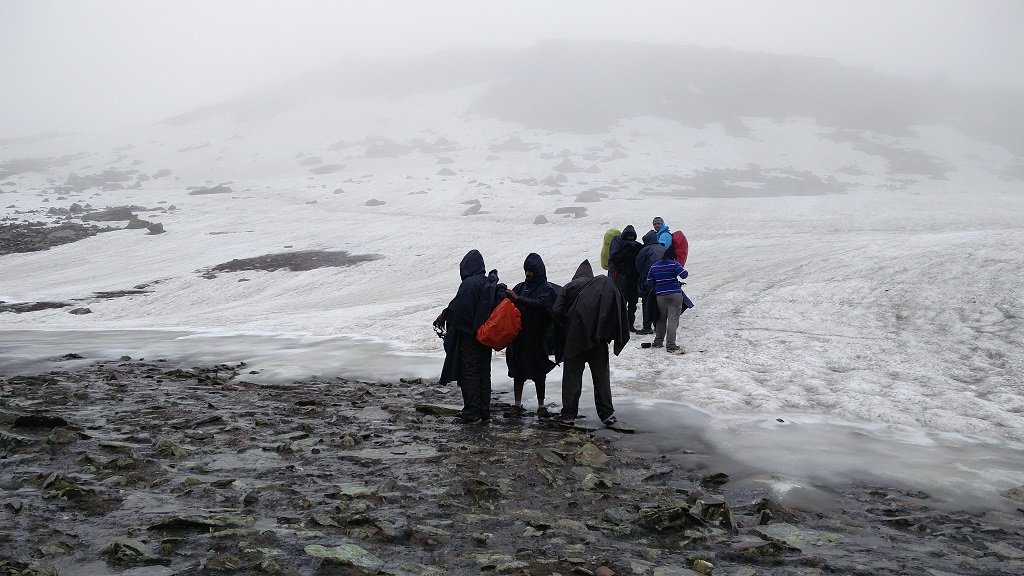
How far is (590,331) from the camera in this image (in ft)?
25.4

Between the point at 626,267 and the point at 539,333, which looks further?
the point at 626,267

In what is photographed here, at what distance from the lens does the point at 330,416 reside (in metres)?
7.88

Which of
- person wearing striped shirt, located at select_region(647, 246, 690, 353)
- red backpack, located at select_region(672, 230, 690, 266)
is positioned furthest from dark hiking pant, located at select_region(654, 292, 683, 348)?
red backpack, located at select_region(672, 230, 690, 266)

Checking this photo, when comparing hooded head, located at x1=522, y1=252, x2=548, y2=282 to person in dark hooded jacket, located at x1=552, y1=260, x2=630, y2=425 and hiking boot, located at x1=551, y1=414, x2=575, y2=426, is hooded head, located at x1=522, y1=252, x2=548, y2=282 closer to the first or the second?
person in dark hooded jacket, located at x1=552, y1=260, x2=630, y2=425

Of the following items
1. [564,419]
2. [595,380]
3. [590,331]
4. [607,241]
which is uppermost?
[607,241]

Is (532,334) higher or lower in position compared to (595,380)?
higher

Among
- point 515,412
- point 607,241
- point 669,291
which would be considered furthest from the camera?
point 607,241

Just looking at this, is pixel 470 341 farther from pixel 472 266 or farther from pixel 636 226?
pixel 636 226

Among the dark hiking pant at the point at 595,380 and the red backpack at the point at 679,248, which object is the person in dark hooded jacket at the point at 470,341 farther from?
the red backpack at the point at 679,248

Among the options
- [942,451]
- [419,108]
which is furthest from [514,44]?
[942,451]

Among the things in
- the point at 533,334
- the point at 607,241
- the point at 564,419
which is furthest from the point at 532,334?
the point at 607,241

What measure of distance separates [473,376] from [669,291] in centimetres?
478

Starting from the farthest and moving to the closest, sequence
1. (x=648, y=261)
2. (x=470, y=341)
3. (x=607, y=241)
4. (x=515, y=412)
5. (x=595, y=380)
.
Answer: (x=607, y=241) < (x=648, y=261) < (x=515, y=412) < (x=595, y=380) < (x=470, y=341)

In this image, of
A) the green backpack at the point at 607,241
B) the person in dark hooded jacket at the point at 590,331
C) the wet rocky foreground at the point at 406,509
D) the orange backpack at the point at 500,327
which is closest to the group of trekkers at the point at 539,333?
the person in dark hooded jacket at the point at 590,331
